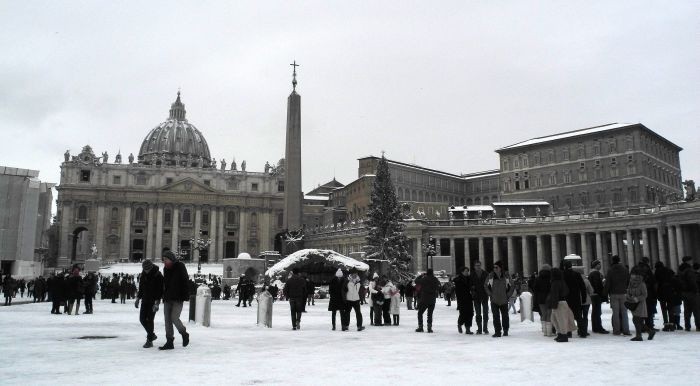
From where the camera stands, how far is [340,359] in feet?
29.7

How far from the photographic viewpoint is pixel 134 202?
106188 millimetres

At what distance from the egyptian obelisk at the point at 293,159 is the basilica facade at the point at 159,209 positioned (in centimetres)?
6066

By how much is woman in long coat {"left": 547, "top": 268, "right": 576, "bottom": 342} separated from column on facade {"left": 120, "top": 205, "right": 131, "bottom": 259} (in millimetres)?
101583

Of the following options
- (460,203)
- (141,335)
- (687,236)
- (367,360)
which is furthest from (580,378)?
(460,203)

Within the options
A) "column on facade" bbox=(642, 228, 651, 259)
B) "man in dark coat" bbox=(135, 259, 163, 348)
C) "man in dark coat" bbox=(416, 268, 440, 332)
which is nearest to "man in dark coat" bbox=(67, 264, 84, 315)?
"man in dark coat" bbox=(135, 259, 163, 348)

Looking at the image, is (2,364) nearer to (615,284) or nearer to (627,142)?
(615,284)

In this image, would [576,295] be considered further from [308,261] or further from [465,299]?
[308,261]

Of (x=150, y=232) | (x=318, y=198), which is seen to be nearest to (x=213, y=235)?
(x=150, y=232)

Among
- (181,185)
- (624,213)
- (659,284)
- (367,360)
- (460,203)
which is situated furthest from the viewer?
(181,185)

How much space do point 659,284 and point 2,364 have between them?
44.6 feet

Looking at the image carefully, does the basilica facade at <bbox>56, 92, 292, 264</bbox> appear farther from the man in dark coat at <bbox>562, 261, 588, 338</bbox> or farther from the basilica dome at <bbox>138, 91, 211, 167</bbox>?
the man in dark coat at <bbox>562, 261, 588, 338</bbox>

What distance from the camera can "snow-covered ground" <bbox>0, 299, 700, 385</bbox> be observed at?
7.16 meters

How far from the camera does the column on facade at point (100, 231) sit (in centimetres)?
10206

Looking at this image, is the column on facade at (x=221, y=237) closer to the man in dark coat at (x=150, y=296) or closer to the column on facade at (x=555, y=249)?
the column on facade at (x=555, y=249)
